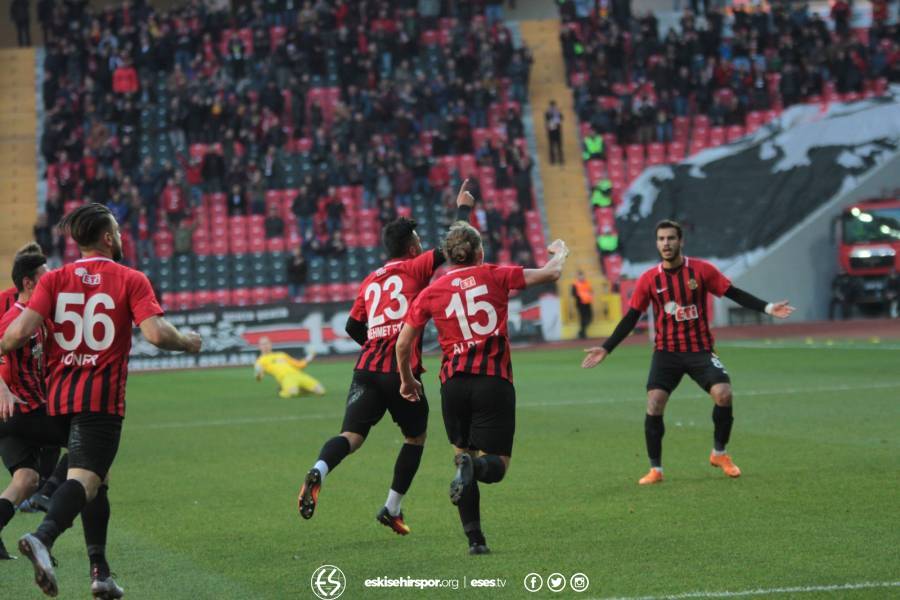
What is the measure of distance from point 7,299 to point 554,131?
32969mm

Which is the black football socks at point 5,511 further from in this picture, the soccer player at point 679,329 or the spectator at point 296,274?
the spectator at point 296,274

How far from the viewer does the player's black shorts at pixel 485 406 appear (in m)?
7.96

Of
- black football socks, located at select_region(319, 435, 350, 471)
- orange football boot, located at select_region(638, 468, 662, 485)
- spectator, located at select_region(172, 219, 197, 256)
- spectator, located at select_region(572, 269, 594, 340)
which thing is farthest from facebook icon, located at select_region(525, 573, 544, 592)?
spectator, located at select_region(172, 219, 197, 256)

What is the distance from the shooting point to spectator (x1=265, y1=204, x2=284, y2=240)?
37.3 m

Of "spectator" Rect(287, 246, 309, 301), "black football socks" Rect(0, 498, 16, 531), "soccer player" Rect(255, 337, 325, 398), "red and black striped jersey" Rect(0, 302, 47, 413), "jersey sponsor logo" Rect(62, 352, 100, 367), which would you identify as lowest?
"spectator" Rect(287, 246, 309, 301)

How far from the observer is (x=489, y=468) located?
7.79m

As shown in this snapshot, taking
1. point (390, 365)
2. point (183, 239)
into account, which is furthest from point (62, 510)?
point (183, 239)

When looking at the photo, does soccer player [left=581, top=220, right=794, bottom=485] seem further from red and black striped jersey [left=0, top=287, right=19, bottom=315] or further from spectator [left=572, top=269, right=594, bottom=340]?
spectator [left=572, top=269, right=594, bottom=340]

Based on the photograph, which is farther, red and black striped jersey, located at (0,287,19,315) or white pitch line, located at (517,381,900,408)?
white pitch line, located at (517,381,900,408)

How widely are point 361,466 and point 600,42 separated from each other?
3254 cm

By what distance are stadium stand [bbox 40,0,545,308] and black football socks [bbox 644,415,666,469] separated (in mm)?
24961

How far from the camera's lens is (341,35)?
138ft

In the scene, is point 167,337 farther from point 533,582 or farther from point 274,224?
point 274,224

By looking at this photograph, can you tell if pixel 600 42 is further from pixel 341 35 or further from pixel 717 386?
pixel 717 386
